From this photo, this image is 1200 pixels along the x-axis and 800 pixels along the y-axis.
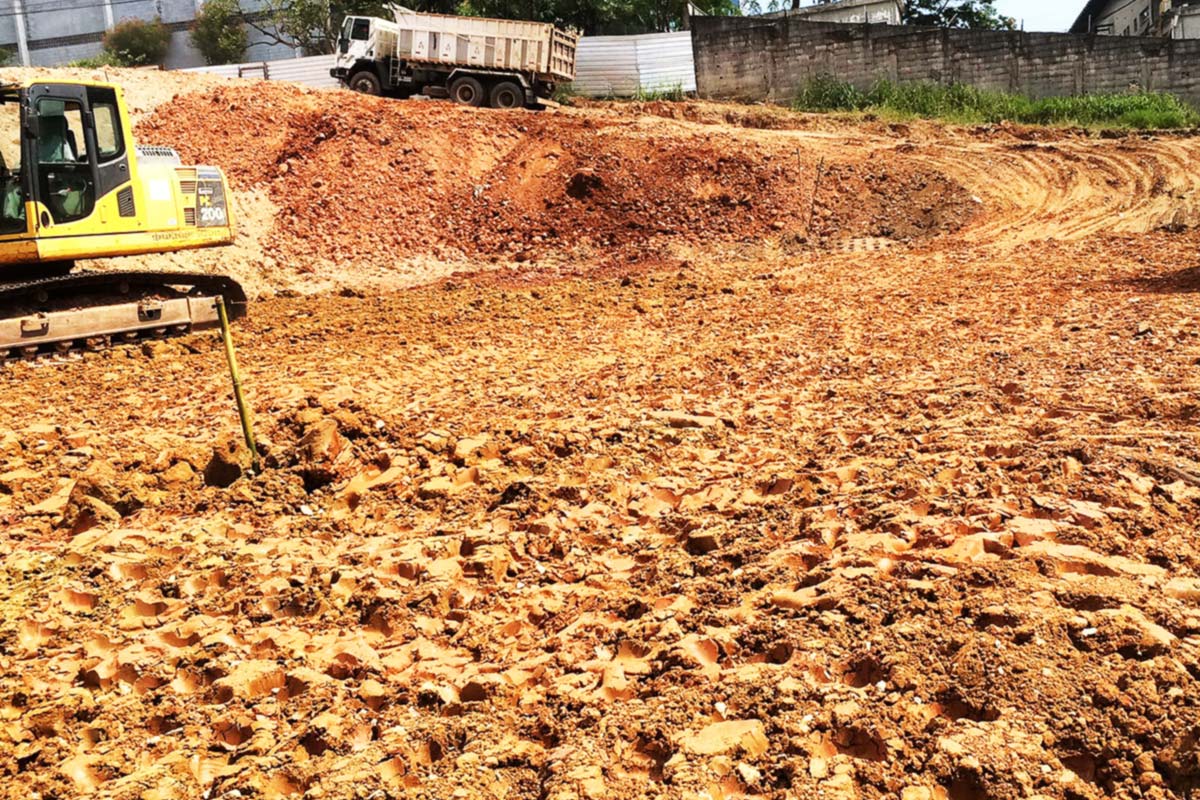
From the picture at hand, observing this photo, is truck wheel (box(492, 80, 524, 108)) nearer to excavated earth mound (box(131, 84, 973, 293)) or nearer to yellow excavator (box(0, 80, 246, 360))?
excavated earth mound (box(131, 84, 973, 293))

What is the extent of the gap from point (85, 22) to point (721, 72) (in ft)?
140

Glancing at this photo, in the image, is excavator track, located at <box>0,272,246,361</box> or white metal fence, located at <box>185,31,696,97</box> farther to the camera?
white metal fence, located at <box>185,31,696,97</box>

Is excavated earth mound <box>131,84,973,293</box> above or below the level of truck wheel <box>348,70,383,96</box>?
below

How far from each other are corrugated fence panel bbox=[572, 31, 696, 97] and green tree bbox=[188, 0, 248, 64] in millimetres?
25280

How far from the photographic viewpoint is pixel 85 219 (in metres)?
10.1


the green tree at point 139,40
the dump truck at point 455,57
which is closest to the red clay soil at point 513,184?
the dump truck at point 455,57

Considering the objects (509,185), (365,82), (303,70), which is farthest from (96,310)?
(303,70)

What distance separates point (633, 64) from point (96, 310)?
67.4 ft

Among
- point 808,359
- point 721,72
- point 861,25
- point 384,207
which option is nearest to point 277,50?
point 721,72

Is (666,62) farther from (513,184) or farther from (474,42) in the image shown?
(513,184)

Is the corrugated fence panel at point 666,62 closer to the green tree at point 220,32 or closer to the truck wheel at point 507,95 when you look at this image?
the truck wheel at point 507,95

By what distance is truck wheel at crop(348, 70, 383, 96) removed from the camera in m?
23.2

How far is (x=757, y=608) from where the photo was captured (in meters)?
4.01

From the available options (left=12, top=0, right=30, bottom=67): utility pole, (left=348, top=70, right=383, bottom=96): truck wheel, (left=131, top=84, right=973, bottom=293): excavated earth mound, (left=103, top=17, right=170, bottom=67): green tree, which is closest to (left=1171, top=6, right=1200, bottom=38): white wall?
(left=131, top=84, right=973, bottom=293): excavated earth mound
